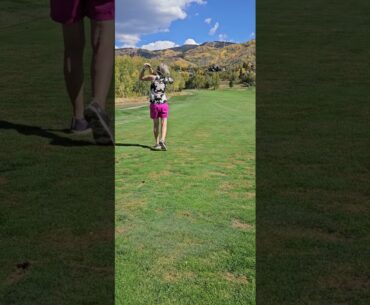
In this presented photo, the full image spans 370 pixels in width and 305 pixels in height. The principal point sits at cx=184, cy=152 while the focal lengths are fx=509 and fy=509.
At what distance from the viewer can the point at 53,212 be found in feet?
12.4

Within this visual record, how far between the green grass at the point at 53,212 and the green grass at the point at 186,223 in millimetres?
152

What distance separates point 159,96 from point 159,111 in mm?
191

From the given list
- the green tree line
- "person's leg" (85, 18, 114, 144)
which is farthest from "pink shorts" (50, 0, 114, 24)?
the green tree line

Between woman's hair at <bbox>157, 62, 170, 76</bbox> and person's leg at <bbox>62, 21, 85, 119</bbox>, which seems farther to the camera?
woman's hair at <bbox>157, 62, 170, 76</bbox>

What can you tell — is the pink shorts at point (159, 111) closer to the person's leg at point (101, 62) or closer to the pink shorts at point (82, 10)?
the person's leg at point (101, 62)

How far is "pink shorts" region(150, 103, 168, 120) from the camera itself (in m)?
6.21

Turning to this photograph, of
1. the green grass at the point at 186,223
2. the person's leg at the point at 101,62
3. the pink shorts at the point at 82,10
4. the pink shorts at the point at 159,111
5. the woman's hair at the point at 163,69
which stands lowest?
the green grass at the point at 186,223

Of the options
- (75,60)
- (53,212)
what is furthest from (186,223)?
(75,60)

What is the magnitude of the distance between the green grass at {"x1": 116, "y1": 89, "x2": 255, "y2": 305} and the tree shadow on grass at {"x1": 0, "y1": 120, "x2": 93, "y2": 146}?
52 cm

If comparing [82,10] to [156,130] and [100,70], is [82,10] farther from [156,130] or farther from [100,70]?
[156,130]

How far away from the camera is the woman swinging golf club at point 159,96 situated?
6043mm
